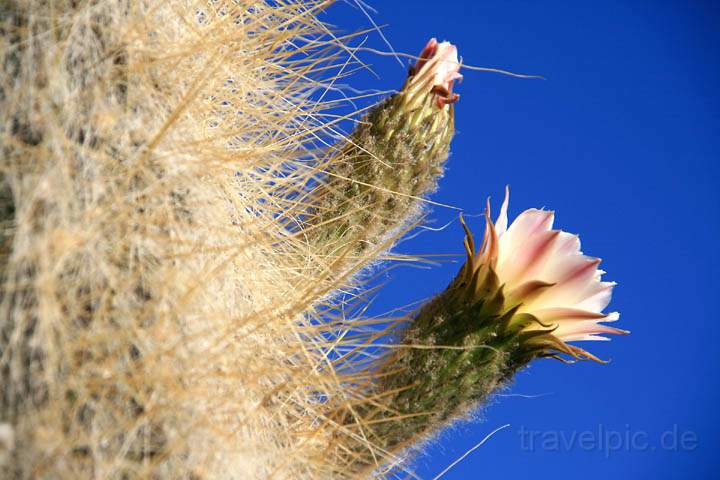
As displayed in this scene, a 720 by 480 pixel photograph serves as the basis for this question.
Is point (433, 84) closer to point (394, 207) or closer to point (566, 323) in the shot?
point (394, 207)

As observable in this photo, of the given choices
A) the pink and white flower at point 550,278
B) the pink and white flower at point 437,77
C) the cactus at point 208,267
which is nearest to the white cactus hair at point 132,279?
the cactus at point 208,267

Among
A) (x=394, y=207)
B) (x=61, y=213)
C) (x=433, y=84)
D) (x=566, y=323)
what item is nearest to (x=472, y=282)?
(x=566, y=323)

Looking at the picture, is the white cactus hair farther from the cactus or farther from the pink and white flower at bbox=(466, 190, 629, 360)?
the pink and white flower at bbox=(466, 190, 629, 360)

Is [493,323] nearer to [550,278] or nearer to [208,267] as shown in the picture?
[550,278]

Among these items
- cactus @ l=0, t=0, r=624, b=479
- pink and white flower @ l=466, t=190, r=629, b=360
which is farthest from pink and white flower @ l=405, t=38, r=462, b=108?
pink and white flower @ l=466, t=190, r=629, b=360

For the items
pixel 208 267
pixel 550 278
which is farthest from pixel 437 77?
pixel 208 267

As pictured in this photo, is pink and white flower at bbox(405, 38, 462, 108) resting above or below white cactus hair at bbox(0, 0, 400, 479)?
above

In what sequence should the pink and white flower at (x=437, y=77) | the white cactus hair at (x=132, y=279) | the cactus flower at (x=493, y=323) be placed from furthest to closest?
the pink and white flower at (x=437, y=77) < the cactus flower at (x=493, y=323) < the white cactus hair at (x=132, y=279)

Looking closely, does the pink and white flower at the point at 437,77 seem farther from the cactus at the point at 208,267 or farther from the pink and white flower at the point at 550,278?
the pink and white flower at the point at 550,278
